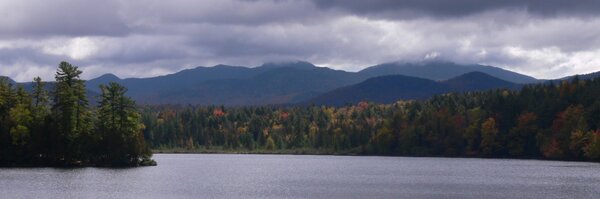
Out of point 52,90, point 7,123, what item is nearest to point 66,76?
point 52,90

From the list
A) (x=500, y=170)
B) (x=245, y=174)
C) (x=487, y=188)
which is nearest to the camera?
(x=487, y=188)

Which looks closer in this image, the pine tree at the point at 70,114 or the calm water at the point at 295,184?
the calm water at the point at 295,184

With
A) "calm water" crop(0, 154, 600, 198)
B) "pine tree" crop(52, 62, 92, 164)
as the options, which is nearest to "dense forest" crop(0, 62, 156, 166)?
"pine tree" crop(52, 62, 92, 164)

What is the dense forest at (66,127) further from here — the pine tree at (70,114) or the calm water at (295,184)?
the calm water at (295,184)

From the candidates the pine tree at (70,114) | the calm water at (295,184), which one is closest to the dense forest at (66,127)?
the pine tree at (70,114)

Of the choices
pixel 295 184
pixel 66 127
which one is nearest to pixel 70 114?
pixel 66 127

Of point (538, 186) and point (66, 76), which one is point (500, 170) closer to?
point (538, 186)

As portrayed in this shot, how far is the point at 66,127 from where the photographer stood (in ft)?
437

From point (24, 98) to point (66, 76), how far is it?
8.32 metres

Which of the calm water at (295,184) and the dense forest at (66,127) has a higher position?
the dense forest at (66,127)

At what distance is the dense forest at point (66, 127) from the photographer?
132 meters

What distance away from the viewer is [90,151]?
13538 cm

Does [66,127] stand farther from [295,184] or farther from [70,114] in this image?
[295,184]

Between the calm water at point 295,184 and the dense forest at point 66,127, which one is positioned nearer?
the calm water at point 295,184
